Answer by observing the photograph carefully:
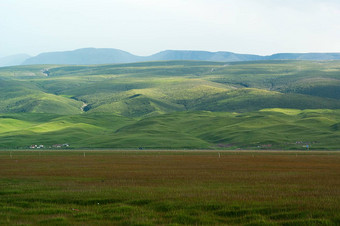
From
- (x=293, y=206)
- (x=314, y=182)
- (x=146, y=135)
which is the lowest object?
(x=146, y=135)

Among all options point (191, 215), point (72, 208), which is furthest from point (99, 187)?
point (191, 215)

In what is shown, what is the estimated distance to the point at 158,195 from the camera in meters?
28.5

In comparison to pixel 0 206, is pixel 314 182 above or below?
below

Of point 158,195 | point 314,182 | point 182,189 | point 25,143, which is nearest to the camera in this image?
point 158,195

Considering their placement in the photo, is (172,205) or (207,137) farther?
(207,137)

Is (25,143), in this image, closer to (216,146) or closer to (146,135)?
(146,135)

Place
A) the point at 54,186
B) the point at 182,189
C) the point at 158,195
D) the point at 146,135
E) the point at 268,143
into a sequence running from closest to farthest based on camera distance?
the point at 158,195 → the point at 182,189 → the point at 54,186 → the point at 268,143 → the point at 146,135

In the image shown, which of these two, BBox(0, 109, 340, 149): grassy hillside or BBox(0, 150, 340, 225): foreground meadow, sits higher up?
BBox(0, 150, 340, 225): foreground meadow

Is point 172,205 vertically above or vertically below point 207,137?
above

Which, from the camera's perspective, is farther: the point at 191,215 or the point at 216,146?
the point at 216,146

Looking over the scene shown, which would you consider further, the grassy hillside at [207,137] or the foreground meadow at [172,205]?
the grassy hillside at [207,137]

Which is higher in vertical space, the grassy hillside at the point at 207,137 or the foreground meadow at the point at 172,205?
the foreground meadow at the point at 172,205

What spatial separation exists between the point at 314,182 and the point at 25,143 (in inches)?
5335

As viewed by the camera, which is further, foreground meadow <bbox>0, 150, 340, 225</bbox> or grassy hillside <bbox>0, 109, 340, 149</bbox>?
grassy hillside <bbox>0, 109, 340, 149</bbox>
